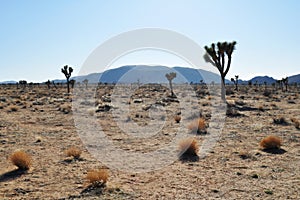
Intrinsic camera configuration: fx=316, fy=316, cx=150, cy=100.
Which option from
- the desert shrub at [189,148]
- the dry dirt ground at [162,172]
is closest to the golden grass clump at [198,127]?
the dry dirt ground at [162,172]

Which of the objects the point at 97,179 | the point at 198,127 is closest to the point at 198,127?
the point at 198,127

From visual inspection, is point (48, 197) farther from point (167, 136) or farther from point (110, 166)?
point (167, 136)

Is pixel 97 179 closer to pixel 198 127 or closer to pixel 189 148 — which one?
pixel 189 148

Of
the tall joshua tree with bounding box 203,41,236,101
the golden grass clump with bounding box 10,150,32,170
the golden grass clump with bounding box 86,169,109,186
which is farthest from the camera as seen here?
the tall joshua tree with bounding box 203,41,236,101

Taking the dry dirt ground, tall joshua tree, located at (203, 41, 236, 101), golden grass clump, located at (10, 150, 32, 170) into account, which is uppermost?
tall joshua tree, located at (203, 41, 236, 101)


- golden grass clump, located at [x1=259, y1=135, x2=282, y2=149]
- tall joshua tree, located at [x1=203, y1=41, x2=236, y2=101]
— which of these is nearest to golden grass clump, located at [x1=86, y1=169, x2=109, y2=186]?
golden grass clump, located at [x1=259, y1=135, x2=282, y2=149]

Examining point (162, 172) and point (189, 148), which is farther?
point (189, 148)

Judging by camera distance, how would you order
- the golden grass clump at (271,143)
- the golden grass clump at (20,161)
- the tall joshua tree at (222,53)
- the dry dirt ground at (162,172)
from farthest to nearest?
the tall joshua tree at (222,53) < the golden grass clump at (271,143) < the golden grass clump at (20,161) < the dry dirt ground at (162,172)

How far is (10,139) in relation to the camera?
14336mm

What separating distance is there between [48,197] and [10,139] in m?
7.82

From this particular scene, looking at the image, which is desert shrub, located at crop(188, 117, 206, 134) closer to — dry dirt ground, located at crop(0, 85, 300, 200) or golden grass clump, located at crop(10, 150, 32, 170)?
dry dirt ground, located at crop(0, 85, 300, 200)

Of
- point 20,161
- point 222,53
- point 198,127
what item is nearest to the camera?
point 20,161

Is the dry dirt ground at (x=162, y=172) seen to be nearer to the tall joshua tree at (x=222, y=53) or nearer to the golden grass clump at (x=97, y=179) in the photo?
the golden grass clump at (x=97, y=179)

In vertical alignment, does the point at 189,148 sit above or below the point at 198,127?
below
